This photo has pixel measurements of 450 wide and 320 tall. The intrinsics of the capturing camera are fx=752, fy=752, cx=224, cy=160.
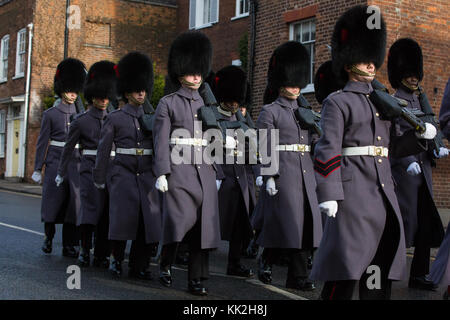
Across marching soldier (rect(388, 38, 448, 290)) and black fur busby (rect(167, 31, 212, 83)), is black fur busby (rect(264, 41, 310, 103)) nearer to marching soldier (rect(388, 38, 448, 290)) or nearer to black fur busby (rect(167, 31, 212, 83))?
black fur busby (rect(167, 31, 212, 83))

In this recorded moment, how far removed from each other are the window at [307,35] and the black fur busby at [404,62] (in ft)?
27.5

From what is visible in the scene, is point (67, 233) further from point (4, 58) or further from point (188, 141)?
point (4, 58)

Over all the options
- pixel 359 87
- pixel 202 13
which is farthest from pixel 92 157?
pixel 202 13

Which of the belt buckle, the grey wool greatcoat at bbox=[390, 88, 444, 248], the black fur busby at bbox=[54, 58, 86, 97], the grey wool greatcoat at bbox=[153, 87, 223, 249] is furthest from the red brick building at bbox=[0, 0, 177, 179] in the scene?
the belt buckle

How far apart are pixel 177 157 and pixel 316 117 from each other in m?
2.14

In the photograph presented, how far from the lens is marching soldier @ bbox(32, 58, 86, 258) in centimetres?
941

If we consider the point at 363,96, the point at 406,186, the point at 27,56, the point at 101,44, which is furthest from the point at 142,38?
the point at 363,96

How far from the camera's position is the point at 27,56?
95.0ft

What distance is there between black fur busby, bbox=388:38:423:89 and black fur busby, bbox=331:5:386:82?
237 centimetres

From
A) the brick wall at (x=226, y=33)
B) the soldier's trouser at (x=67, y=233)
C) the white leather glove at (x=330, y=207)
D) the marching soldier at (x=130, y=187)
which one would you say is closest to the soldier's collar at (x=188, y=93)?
the marching soldier at (x=130, y=187)

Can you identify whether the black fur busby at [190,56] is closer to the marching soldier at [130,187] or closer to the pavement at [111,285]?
the marching soldier at [130,187]

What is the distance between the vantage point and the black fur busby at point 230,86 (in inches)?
367

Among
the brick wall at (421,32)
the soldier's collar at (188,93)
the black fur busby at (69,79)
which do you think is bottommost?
the soldier's collar at (188,93)
